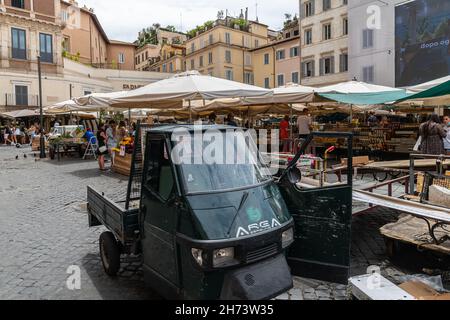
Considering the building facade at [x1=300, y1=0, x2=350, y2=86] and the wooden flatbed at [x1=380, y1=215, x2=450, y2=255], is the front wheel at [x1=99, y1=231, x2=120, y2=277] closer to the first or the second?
the wooden flatbed at [x1=380, y1=215, x2=450, y2=255]

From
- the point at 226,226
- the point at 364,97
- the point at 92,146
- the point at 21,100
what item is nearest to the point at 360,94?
the point at 364,97

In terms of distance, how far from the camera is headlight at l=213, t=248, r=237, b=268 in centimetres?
294

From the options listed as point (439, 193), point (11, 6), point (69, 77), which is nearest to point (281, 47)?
point (69, 77)

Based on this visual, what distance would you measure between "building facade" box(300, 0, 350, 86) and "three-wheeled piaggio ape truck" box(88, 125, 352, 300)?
103 ft

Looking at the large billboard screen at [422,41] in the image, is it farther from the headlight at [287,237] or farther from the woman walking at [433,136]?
the headlight at [287,237]

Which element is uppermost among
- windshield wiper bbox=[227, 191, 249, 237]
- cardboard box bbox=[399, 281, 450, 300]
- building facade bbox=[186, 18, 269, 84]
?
building facade bbox=[186, 18, 269, 84]

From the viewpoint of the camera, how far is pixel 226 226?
10.0 feet

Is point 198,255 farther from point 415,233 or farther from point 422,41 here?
point 422,41

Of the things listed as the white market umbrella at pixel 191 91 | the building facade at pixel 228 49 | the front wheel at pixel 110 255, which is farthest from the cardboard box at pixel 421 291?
the building facade at pixel 228 49

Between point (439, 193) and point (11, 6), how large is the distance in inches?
1609

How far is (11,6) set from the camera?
35688 mm

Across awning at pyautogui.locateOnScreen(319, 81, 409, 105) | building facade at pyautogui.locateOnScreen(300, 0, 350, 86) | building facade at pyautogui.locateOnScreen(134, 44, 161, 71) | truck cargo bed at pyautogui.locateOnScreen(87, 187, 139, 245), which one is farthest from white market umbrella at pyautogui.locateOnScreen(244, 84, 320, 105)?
building facade at pyautogui.locateOnScreen(134, 44, 161, 71)

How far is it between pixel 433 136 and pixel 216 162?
6.93m

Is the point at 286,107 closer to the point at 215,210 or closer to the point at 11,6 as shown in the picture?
the point at 215,210
